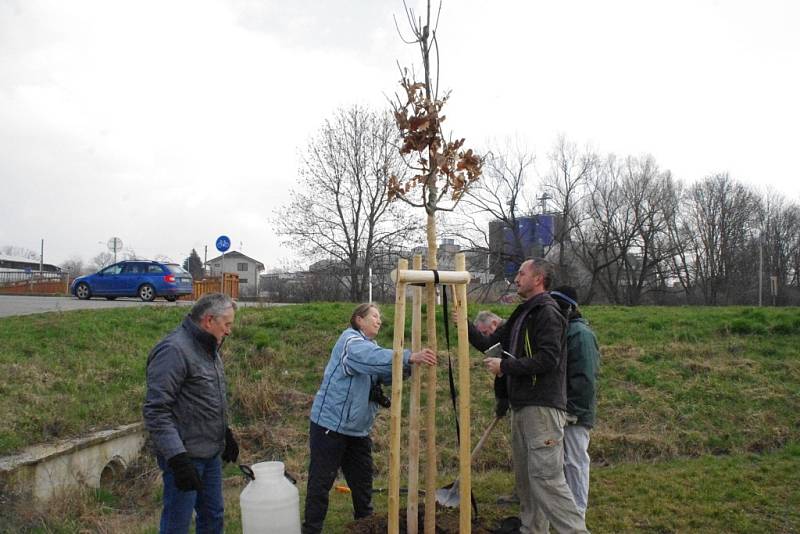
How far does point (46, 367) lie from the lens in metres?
8.35

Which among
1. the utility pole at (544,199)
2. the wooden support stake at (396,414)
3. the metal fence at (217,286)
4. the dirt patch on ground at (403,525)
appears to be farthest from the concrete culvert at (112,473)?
the utility pole at (544,199)

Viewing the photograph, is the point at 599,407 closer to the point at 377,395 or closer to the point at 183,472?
the point at 377,395

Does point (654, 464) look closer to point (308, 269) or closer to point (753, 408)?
point (753, 408)

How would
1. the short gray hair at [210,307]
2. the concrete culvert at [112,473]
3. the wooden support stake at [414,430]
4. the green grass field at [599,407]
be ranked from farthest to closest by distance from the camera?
1. the concrete culvert at [112,473]
2. the green grass field at [599,407]
3. the wooden support stake at [414,430]
4. the short gray hair at [210,307]

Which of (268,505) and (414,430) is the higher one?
(414,430)

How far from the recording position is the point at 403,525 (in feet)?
14.3

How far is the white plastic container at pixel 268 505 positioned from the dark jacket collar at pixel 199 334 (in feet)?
2.79

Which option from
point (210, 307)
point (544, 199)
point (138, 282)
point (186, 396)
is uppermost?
point (544, 199)

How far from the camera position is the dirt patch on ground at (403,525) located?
4351 millimetres

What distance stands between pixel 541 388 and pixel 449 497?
1.86 metres

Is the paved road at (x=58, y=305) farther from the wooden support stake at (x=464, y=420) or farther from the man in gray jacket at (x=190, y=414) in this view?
the wooden support stake at (x=464, y=420)

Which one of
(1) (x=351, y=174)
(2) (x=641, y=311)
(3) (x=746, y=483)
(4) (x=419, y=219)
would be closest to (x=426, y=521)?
(3) (x=746, y=483)

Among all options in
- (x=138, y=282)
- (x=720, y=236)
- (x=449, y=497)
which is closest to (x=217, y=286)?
(x=138, y=282)

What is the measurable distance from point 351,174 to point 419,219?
15.1ft
